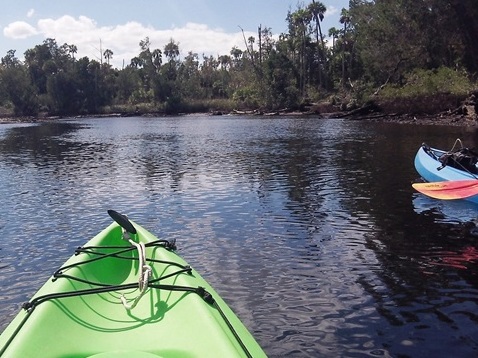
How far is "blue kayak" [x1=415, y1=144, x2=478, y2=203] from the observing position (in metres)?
14.0

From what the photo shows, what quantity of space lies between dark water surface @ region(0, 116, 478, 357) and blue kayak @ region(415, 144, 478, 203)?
1.25 metres

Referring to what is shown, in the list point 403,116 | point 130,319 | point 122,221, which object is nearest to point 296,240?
point 122,221

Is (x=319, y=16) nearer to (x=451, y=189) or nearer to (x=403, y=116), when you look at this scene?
(x=403, y=116)

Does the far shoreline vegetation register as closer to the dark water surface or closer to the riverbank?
the riverbank

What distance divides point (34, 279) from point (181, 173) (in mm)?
11628

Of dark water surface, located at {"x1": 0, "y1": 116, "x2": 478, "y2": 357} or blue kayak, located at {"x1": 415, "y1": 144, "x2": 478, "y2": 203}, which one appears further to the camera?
blue kayak, located at {"x1": 415, "y1": 144, "x2": 478, "y2": 203}

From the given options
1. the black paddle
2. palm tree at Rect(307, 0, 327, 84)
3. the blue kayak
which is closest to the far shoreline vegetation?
palm tree at Rect(307, 0, 327, 84)

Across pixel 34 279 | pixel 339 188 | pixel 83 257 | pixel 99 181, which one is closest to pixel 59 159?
pixel 99 181

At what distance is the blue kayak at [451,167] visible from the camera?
1401 centimetres

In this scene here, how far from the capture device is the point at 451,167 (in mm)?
14586

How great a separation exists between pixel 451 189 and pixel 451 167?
5.86ft

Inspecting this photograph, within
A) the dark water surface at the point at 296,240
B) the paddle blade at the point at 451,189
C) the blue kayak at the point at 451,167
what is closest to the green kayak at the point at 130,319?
the dark water surface at the point at 296,240

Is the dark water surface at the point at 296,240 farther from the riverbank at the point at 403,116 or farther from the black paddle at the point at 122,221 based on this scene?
the riverbank at the point at 403,116

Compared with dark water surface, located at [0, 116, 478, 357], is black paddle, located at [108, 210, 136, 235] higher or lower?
higher
